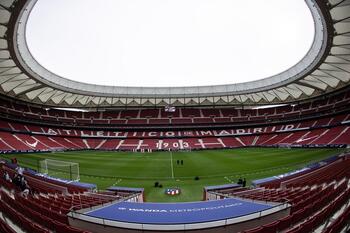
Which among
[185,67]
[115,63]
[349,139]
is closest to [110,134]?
[115,63]

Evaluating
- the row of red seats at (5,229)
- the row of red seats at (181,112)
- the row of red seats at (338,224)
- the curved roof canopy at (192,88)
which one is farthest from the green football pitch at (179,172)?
the row of red seats at (181,112)

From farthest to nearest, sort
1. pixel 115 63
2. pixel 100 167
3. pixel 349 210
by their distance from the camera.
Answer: pixel 115 63
pixel 100 167
pixel 349 210

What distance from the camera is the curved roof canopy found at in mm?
27688

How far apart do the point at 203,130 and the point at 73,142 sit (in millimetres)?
27170

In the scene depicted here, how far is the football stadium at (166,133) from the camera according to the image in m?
10.2

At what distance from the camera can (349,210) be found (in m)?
7.87

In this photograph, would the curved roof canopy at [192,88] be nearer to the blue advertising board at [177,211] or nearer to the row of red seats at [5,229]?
the blue advertising board at [177,211]

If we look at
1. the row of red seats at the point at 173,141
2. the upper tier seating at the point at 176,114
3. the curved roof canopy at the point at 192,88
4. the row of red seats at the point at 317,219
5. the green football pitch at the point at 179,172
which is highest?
the curved roof canopy at the point at 192,88

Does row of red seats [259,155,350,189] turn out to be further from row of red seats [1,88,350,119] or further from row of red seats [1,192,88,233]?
row of red seats [1,88,350,119]

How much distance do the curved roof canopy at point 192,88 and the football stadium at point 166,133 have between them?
0.23m

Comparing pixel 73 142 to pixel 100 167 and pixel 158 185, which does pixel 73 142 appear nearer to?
pixel 100 167

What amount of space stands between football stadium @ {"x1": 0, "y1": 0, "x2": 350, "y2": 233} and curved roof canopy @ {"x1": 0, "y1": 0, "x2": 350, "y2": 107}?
23 centimetres

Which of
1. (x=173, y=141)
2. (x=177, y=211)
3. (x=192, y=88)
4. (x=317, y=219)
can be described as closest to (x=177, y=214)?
(x=177, y=211)

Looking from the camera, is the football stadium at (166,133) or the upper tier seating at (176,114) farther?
the upper tier seating at (176,114)
